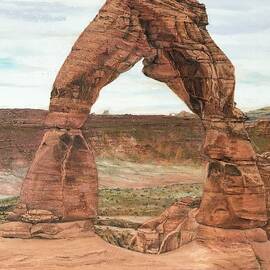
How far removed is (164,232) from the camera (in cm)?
3073

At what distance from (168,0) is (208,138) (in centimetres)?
542

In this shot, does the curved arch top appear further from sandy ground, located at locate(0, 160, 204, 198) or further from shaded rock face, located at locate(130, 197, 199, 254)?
sandy ground, located at locate(0, 160, 204, 198)

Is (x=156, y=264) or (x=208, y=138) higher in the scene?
(x=208, y=138)

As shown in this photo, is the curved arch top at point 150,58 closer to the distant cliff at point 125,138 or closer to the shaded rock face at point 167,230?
the shaded rock face at point 167,230

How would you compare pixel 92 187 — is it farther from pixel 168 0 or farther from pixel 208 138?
pixel 168 0

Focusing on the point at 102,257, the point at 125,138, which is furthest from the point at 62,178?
the point at 125,138

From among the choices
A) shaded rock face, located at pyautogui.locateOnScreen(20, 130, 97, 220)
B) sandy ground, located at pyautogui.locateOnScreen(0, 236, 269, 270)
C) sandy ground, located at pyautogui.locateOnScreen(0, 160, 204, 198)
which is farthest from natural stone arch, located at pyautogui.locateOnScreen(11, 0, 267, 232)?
sandy ground, located at pyautogui.locateOnScreen(0, 160, 204, 198)

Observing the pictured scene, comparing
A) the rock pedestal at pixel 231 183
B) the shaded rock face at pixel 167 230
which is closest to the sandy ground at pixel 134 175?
the shaded rock face at pixel 167 230

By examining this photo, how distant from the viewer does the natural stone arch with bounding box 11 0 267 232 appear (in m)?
23.5

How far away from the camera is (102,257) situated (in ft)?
74.6

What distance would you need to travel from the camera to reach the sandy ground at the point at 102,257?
2211cm

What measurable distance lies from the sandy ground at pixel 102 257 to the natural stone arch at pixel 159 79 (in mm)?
1046

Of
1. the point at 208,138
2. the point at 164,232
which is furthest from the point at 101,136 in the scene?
the point at 208,138

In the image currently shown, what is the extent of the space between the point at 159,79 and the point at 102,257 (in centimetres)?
773
